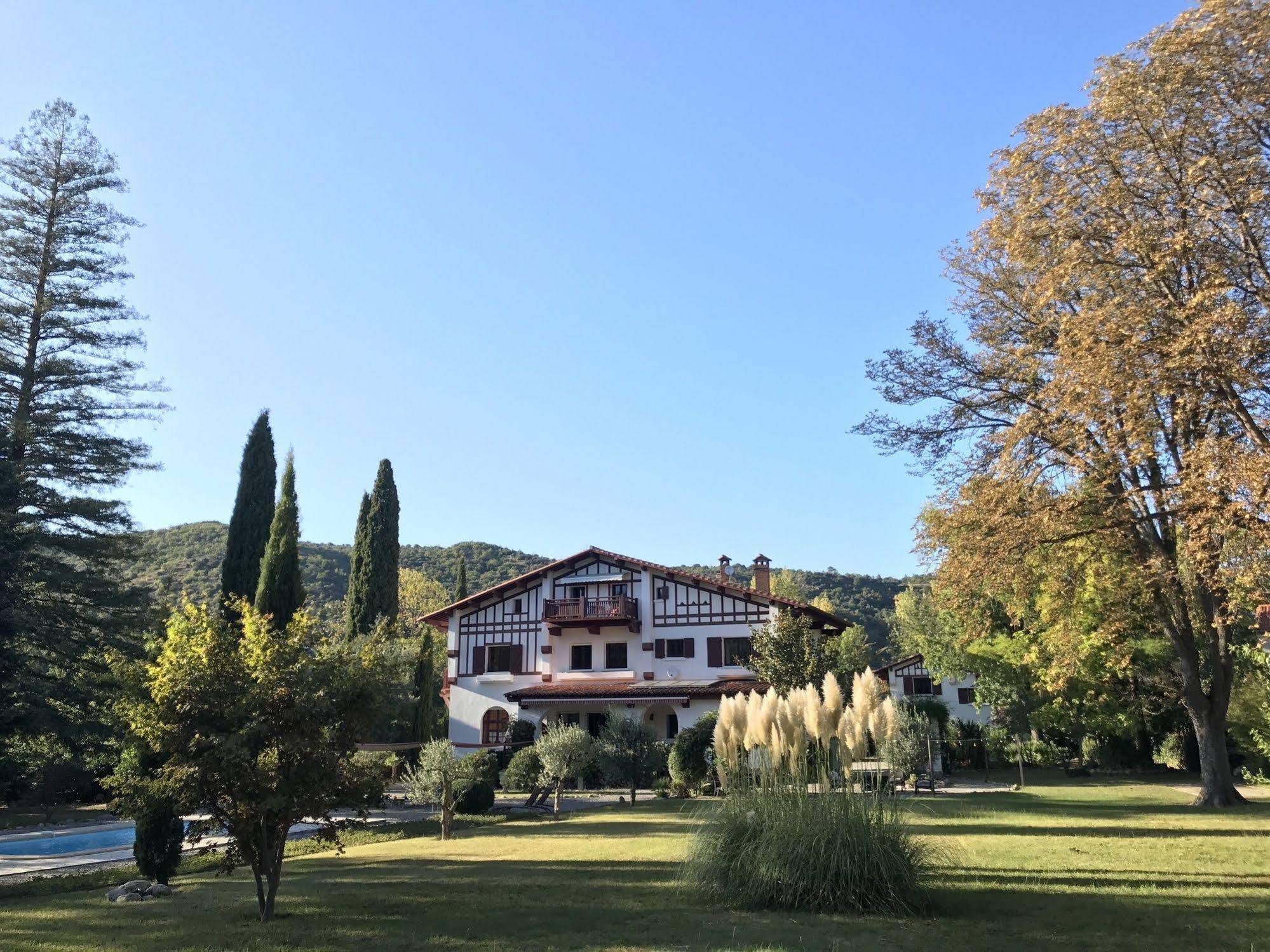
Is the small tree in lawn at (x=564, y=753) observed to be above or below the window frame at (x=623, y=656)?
below

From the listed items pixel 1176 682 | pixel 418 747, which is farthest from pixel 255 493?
pixel 1176 682

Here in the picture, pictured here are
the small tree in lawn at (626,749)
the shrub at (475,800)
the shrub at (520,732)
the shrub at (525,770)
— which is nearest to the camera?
the shrub at (475,800)

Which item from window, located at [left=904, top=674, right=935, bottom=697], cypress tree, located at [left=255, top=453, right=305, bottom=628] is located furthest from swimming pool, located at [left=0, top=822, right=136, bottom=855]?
window, located at [left=904, top=674, right=935, bottom=697]

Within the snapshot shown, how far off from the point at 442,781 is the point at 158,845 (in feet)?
20.1

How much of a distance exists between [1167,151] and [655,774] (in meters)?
21.6

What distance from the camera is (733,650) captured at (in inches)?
1428

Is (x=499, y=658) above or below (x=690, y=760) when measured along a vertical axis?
above

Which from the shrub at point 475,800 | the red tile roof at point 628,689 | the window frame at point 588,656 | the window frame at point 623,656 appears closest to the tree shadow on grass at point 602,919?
the shrub at point 475,800

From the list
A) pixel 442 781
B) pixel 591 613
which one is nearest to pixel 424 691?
pixel 591 613

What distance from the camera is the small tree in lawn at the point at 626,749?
2508 cm

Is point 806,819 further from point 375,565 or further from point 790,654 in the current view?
point 375,565

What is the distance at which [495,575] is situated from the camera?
76.4 meters

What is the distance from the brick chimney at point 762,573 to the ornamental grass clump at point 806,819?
1174 inches

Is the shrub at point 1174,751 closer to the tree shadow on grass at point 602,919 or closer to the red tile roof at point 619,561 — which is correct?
the red tile roof at point 619,561
